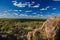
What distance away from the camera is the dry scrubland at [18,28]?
3895mm

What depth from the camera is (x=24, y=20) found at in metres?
3.97

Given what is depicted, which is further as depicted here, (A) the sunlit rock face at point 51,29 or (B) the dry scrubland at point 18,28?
(B) the dry scrubland at point 18,28

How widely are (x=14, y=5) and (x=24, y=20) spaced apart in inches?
15.7

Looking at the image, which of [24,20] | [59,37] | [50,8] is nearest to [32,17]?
[24,20]

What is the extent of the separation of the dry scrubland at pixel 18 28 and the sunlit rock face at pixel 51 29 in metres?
0.11

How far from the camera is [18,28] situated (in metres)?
3.93

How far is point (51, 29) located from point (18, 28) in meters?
0.72

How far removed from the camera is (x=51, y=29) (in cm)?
377

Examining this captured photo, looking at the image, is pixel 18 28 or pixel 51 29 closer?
pixel 51 29

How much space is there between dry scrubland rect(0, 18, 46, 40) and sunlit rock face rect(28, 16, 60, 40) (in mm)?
115

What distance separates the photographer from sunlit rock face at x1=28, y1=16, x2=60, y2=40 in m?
3.76

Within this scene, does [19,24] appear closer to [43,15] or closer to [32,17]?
[32,17]

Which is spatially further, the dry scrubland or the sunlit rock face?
the dry scrubland

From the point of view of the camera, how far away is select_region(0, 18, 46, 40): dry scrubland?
12.8ft
